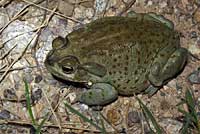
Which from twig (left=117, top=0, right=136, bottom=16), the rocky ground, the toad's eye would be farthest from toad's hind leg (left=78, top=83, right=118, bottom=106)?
twig (left=117, top=0, right=136, bottom=16)

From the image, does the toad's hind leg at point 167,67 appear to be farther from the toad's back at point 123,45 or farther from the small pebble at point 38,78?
the small pebble at point 38,78

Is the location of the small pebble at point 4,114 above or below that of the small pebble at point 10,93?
below

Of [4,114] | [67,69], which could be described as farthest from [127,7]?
[4,114]

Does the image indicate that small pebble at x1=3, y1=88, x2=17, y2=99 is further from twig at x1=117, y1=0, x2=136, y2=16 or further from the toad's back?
twig at x1=117, y1=0, x2=136, y2=16

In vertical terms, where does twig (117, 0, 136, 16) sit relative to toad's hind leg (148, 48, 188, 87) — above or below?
above

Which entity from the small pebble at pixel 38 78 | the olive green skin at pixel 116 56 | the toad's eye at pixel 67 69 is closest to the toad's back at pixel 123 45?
the olive green skin at pixel 116 56

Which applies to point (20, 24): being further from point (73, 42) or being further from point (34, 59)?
point (73, 42)
